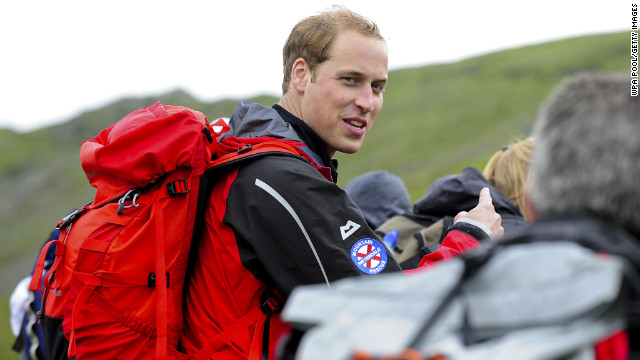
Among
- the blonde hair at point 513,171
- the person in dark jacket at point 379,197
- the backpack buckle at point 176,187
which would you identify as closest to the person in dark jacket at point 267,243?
the backpack buckle at point 176,187

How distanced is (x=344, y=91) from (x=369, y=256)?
4.60ft

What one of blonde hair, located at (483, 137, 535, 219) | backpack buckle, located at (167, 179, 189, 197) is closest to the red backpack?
backpack buckle, located at (167, 179, 189, 197)

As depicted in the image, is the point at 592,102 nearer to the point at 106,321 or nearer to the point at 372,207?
the point at 106,321

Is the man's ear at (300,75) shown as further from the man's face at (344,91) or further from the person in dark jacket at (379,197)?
the person in dark jacket at (379,197)

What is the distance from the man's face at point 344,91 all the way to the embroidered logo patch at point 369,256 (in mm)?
1031

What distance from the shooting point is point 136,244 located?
389 centimetres

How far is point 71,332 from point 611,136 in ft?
10.6

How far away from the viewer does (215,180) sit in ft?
13.8

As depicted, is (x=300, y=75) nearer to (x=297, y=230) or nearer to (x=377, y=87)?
(x=377, y=87)

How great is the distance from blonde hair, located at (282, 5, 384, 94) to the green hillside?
5962cm

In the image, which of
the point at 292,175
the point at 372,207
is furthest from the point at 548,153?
the point at 372,207

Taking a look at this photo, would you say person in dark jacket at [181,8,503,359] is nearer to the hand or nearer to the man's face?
the hand

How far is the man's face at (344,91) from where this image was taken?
15.5 feet

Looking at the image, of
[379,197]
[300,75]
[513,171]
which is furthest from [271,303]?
[379,197]
